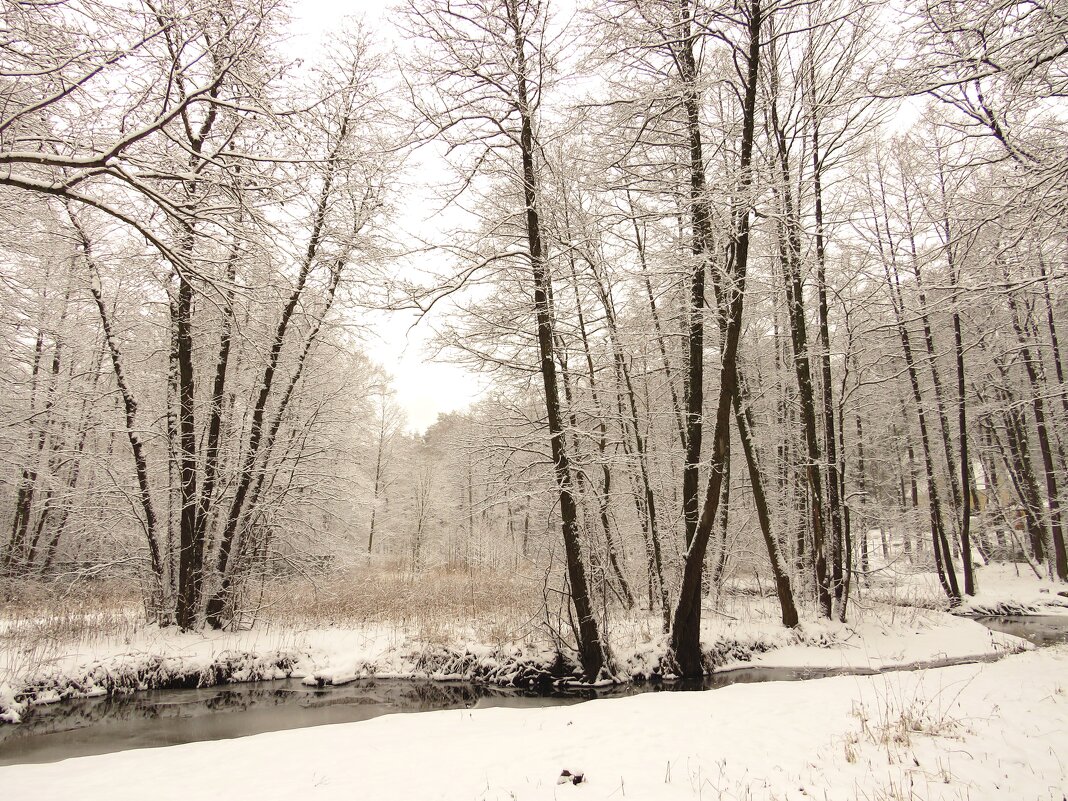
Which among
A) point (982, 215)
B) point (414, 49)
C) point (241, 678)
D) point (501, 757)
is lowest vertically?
point (241, 678)

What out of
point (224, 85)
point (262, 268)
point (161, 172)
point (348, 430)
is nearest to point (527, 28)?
point (224, 85)

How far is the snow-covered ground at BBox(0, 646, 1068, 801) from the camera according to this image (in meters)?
3.88

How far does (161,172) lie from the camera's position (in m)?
4.06

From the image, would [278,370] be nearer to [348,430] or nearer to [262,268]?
[348,430]

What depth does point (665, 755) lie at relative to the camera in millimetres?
4566

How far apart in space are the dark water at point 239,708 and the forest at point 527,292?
61 centimetres

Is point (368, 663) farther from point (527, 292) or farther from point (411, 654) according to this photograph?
point (527, 292)

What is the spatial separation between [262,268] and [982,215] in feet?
28.6

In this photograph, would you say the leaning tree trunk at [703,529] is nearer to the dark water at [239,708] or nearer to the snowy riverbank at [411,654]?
the dark water at [239,708]

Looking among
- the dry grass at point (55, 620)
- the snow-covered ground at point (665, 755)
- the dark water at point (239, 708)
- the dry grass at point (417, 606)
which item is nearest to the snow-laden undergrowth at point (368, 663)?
the dark water at point (239, 708)

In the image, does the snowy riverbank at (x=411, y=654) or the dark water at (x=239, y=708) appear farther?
the snowy riverbank at (x=411, y=654)

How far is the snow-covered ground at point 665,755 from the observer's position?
3883 mm

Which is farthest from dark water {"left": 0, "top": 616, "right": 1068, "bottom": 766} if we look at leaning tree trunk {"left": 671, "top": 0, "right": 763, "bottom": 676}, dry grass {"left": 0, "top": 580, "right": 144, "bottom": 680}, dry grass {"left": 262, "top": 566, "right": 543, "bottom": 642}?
dry grass {"left": 262, "top": 566, "right": 543, "bottom": 642}

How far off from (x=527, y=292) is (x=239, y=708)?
8.41 meters
